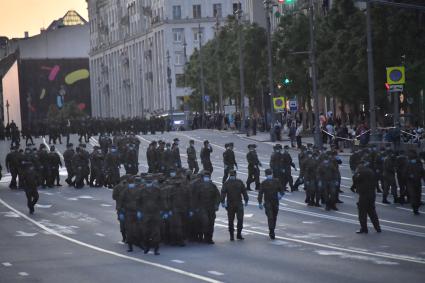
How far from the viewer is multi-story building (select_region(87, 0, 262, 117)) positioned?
544 feet

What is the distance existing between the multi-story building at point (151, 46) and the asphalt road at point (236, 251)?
110529 millimetres

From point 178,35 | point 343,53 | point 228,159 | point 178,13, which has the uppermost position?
point 178,13

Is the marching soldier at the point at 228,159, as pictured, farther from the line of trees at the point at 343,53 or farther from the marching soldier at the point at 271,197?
the marching soldier at the point at 271,197

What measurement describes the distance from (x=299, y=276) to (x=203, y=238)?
25.8 ft

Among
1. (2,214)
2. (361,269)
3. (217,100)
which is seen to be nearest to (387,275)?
(361,269)

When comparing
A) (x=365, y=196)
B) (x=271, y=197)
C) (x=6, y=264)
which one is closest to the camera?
(x=6, y=264)

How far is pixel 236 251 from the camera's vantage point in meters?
27.2

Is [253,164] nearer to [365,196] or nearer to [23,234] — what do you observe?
[23,234]

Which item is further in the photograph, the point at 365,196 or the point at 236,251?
the point at 365,196

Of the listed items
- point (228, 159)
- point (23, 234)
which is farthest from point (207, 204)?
point (228, 159)

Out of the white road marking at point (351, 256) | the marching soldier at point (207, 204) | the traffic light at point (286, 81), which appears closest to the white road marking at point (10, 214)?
the marching soldier at point (207, 204)

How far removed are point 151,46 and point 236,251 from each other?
478 feet

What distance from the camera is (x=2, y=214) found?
40.8 metres

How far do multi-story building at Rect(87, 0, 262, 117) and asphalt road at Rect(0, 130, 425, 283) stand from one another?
111 metres
